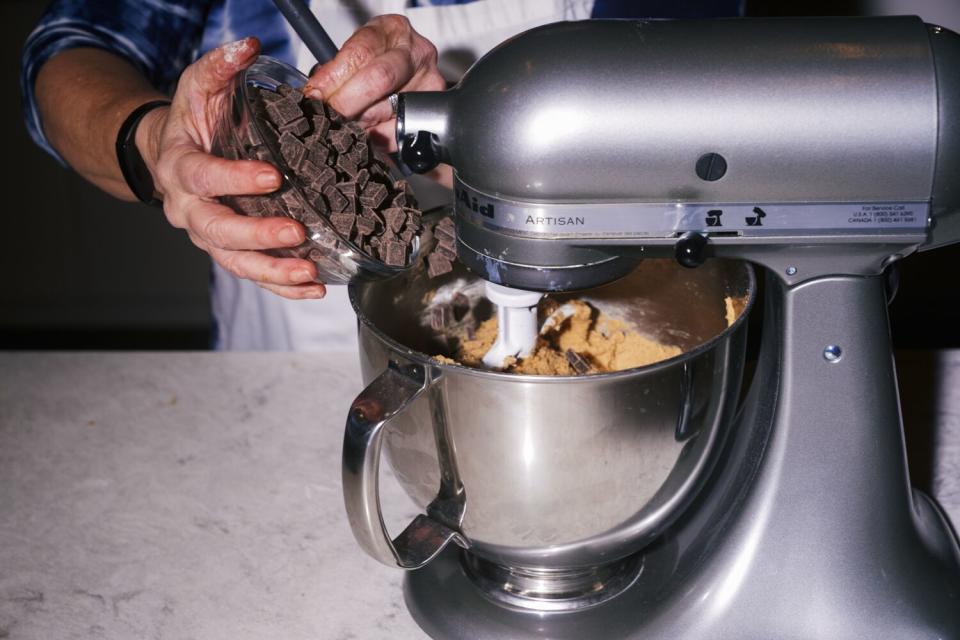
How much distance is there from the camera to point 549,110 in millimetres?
593

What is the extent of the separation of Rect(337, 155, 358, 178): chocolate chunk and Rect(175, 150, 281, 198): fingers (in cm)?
7


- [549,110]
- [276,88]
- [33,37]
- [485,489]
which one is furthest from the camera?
[33,37]

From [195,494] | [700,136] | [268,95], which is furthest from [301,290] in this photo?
[700,136]

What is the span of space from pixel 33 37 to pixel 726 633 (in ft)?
3.55

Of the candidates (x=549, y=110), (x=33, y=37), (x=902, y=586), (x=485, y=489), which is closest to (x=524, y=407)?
(x=485, y=489)

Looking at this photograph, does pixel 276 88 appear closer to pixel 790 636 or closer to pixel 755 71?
pixel 755 71

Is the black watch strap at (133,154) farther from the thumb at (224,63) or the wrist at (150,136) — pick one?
the thumb at (224,63)

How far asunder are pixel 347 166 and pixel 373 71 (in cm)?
15

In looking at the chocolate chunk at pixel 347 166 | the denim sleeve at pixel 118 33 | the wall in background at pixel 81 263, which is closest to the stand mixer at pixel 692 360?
the chocolate chunk at pixel 347 166

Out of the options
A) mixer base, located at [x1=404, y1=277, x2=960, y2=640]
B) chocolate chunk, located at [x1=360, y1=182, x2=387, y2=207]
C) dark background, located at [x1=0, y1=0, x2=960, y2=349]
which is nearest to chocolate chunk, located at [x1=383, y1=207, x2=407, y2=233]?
chocolate chunk, located at [x1=360, y1=182, x2=387, y2=207]

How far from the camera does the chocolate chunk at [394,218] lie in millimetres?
770

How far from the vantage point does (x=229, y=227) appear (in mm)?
788

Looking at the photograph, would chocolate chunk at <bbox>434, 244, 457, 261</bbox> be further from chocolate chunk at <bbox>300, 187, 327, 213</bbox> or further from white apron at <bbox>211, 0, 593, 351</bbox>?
white apron at <bbox>211, 0, 593, 351</bbox>

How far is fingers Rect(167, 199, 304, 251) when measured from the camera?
722mm
